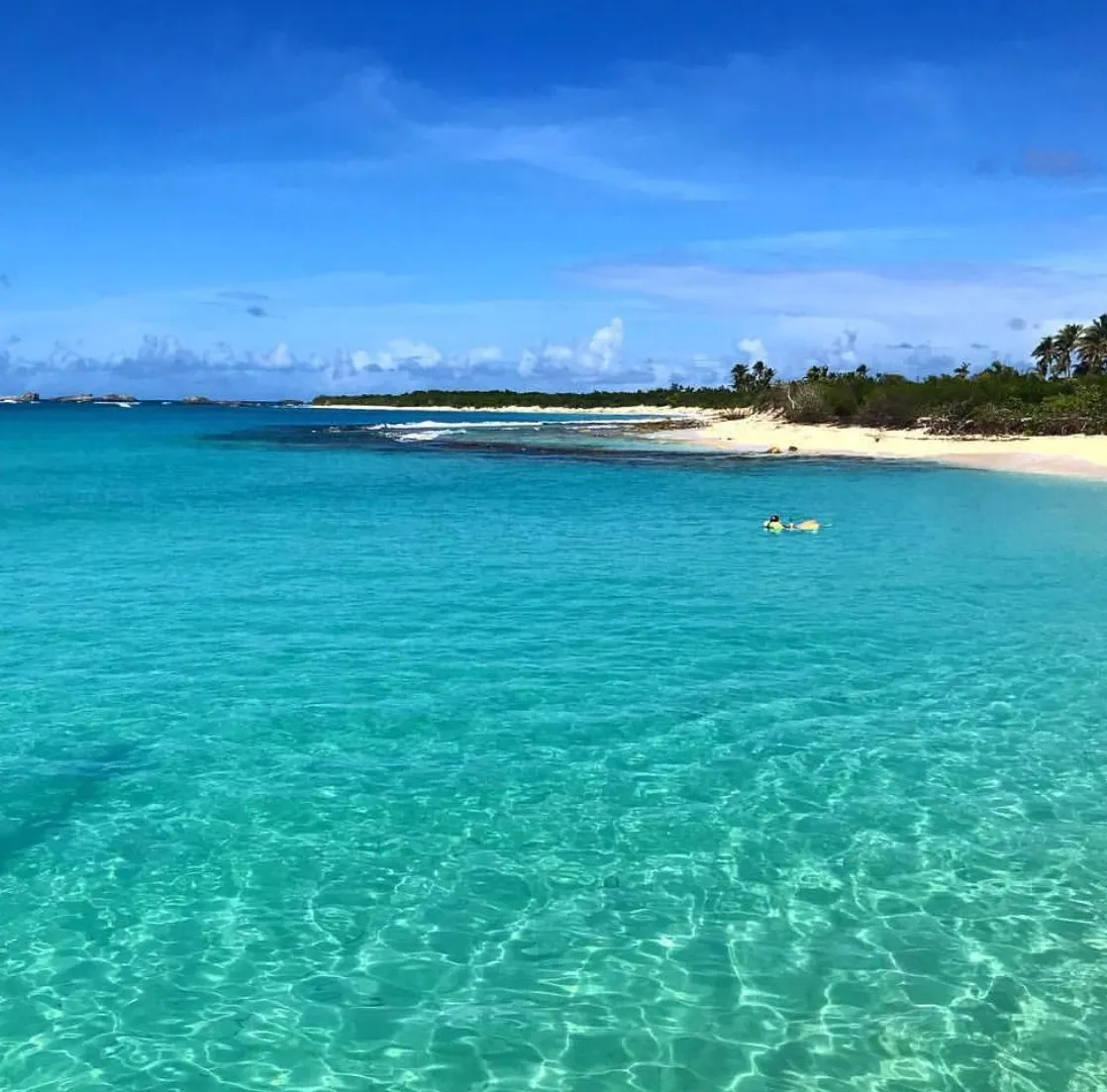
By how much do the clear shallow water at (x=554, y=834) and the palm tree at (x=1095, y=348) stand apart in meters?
108

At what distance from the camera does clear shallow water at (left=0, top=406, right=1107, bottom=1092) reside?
7.62m

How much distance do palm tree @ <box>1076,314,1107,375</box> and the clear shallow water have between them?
353 ft

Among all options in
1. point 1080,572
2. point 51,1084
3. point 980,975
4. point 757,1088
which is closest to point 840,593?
point 1080,572

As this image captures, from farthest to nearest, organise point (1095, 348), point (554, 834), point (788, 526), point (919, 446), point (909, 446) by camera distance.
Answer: point (1095, 348)
point (909, 446)
point (919, 446)
point (788, 526)
point (554, 834)

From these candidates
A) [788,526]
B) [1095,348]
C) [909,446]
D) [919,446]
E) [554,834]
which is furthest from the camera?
[1095,348]

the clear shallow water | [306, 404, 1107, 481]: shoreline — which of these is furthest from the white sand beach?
the clear shallow water

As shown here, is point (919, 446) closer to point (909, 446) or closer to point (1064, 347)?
point (909, 446)

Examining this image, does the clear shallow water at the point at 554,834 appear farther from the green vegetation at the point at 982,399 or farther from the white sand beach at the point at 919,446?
the green vegetation at the point at 982,399

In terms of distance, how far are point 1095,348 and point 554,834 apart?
417 feet

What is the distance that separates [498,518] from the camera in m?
37.6

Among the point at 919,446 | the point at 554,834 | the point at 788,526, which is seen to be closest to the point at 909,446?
the point at 919,446

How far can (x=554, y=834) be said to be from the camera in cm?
1085

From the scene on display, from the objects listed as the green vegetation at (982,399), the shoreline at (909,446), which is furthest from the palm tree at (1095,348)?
the shoreline at (909,446)

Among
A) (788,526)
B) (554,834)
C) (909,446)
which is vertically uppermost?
(909,446)
